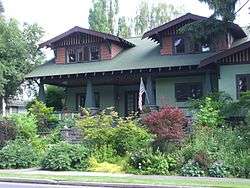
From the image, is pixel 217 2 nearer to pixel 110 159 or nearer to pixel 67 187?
pixel 110 159

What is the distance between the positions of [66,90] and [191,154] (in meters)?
20.0

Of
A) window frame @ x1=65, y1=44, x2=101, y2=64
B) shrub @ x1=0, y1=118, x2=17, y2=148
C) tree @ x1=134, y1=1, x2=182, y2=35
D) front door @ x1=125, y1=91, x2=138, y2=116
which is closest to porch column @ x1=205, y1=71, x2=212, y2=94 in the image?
front door @ x1=125, y1=91, x2=138, y2=116

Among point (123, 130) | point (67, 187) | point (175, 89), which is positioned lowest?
point (67, 187)

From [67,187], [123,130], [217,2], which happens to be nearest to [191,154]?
[123,130]

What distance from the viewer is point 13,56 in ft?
135

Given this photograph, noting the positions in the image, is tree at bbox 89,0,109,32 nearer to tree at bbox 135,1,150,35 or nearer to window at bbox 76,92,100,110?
tree at bbox 135,1,150,35

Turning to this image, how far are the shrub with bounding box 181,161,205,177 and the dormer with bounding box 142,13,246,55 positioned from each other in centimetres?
1458

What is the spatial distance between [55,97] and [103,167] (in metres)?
20.2

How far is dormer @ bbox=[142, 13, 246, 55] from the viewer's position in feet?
106

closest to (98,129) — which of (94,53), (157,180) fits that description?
(157,180)

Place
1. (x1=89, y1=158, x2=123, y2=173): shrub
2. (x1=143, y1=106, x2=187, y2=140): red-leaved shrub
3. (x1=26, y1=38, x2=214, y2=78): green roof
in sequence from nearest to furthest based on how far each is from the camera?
(x1=89, y1=158, x2=123, y2=173): shrub, (x1=143, y1=106, x2=187, y2=140): red-leaved shrub, (x1=26, y1=38, x2=214, y2=78): green roof

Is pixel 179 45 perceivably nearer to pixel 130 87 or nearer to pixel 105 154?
pixel 130 87

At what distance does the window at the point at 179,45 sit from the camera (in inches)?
1320

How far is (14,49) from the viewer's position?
134ft
